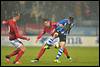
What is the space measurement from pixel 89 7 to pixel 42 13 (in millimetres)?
3041

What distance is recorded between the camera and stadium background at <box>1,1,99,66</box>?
27.7 meters

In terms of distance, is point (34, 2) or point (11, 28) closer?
point (11, 28)

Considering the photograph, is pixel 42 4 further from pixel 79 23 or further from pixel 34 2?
pixel 79 23

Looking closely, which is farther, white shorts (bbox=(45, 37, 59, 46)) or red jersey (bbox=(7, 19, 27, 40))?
white shorts (bbox=(45, 37, 59, 46))

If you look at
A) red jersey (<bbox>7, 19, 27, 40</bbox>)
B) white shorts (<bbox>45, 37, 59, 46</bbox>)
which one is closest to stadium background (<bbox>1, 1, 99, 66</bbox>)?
white shorts (<bbox>45, 37, 59, 46</bbox>)

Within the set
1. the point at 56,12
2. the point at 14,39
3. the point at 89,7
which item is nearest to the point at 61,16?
the point at 56,12

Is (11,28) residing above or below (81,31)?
above

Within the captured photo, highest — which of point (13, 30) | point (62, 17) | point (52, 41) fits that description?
point (13, 30)

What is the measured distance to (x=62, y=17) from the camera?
2792 cm

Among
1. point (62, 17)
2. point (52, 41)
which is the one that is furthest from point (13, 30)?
point (62, 17)

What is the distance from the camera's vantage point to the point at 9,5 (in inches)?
1094

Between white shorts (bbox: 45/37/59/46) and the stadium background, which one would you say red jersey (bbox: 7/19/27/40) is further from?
the stadium background

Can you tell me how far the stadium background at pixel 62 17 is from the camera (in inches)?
1089

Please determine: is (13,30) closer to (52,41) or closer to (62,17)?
(52,41)
